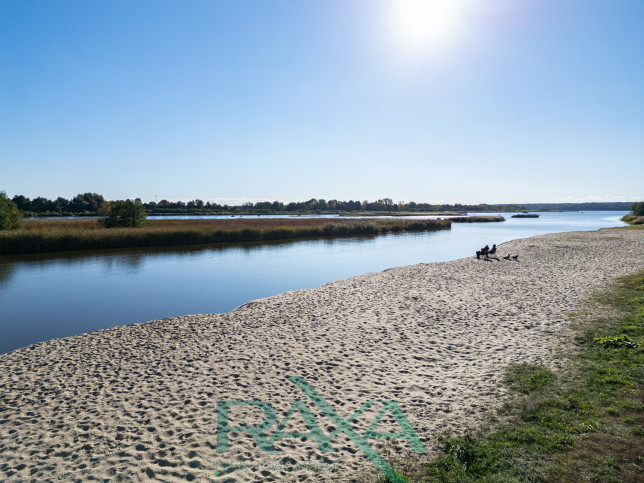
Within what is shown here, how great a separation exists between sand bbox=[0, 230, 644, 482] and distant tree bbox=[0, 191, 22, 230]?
37.4m

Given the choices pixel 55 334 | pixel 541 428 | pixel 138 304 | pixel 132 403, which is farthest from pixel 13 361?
pixel 541 428

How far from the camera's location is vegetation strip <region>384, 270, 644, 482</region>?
4961 mm

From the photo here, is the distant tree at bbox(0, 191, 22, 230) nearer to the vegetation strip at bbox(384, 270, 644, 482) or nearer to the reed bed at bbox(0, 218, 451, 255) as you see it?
the reed bed at bbox(0, 218, 451, 255)

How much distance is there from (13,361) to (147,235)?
113 feet

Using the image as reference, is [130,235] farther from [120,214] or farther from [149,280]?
[149,280]

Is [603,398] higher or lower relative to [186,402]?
higher

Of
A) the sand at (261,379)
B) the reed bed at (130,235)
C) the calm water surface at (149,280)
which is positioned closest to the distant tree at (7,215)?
the reed bed at (130,235)

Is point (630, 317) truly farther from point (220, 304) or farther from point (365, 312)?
point (220, 304)

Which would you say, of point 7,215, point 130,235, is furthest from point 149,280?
point 7,215

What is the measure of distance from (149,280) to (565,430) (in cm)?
2402

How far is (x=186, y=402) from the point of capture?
303 inches
